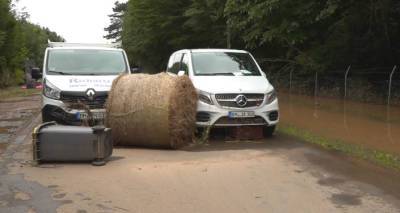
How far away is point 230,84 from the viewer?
38.6ft

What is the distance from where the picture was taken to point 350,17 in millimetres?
21234

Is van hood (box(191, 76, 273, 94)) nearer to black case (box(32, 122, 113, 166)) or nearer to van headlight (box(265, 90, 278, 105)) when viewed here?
van headlight (box(265, 90, 278, 105))

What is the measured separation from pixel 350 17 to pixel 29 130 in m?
12.5

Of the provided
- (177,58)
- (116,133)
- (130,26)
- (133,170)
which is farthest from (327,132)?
(130,26)

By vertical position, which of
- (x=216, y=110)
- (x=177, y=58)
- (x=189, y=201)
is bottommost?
(x=189, y=201)

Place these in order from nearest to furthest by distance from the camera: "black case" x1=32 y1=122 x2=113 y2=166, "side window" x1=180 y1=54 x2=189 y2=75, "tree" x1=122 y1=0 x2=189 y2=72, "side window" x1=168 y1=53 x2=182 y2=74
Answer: "black case" x1=32 y1=122 x2=113 y2=166, "side window" x1=180 y1=54 x2=189 y2=75, "side window" x1=168 y1=53 x2=182 y2=74, "tree" x1=122 y1=0 x2=189 y2=72

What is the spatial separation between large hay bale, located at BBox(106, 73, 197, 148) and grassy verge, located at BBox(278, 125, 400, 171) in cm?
261

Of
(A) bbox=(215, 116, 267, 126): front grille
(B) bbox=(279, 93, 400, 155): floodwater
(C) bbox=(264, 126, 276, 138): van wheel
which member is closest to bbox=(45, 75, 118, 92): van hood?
(A) bbox=(215, 116, 267, 126): front grille

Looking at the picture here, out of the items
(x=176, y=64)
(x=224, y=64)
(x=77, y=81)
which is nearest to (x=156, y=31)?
(x=176, y=64)

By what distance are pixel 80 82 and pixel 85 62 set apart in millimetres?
1493

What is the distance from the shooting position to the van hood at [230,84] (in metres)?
11.6

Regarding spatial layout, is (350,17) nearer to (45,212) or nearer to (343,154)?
(343,154)

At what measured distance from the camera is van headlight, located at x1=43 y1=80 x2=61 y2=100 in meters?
11.9

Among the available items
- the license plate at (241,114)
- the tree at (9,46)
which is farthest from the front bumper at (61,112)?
the tree at (9,46)
